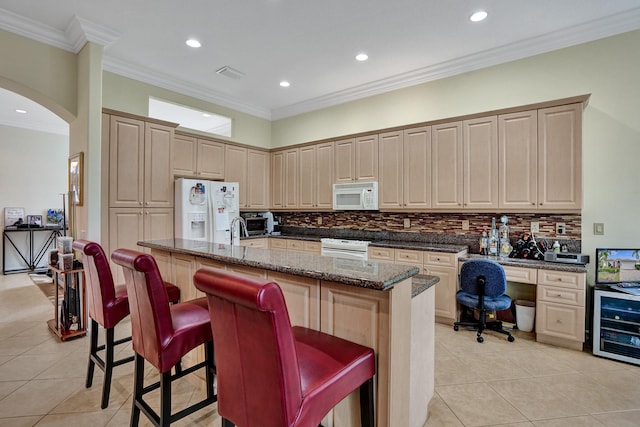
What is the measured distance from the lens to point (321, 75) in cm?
427

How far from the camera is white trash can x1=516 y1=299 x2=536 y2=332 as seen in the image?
10.8 feet

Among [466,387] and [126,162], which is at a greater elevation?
[126,162]

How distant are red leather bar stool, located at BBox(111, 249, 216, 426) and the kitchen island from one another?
41cm

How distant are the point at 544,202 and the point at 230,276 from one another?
3.42 meters

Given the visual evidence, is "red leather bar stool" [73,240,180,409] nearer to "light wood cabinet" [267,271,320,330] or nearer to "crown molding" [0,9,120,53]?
"light wood cabinet" [267,271,320,330]

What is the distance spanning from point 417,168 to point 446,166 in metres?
0.36

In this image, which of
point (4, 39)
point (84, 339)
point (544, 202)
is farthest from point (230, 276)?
point (4, 39)

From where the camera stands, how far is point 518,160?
333 centimetres

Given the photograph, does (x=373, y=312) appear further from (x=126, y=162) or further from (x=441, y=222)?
(x=126, y=162)

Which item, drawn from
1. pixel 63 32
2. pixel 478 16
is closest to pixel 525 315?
pixel 478 16

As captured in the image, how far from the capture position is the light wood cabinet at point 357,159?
14.4 ft

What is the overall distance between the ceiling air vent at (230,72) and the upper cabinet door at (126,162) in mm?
1225

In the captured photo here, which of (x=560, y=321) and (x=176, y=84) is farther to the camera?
(x=176, y=84)

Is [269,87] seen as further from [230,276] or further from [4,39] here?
[230,276]
